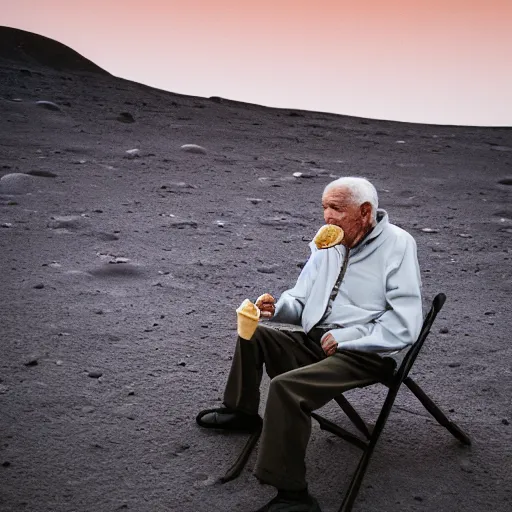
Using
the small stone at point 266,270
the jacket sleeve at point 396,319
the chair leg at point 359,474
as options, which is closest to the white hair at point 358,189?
the jacket sleeve at point 396,319

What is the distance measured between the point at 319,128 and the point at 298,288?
31.8 ft

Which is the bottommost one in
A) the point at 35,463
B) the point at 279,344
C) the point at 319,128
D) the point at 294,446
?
the point at 35,463

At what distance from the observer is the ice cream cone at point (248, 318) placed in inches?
144

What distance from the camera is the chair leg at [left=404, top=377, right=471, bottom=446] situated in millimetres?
3947

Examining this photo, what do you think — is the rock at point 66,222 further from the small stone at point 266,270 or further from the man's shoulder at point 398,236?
the man's shoulder at point 398,236

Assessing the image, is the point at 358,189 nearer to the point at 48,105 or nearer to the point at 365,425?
the point at 365,425

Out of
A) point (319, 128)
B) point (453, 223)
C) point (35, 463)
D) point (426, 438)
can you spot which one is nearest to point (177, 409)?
point (35, 463)

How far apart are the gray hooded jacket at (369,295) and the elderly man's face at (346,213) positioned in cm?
6

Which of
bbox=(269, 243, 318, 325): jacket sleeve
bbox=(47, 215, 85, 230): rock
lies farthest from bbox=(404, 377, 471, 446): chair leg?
bbox=(47, 215, 85, 230): rock

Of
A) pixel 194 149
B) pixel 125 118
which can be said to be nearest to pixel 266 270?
pixel 194 149

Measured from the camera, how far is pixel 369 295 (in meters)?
3.74

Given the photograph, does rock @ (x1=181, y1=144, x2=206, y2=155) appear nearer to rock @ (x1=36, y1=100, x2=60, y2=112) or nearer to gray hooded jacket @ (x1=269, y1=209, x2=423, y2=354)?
rock @ (x1=36, y1=100, x2=60, y2=112)

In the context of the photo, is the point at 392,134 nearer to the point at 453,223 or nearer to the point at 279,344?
the point at 453,223

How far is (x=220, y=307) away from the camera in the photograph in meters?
6.17
